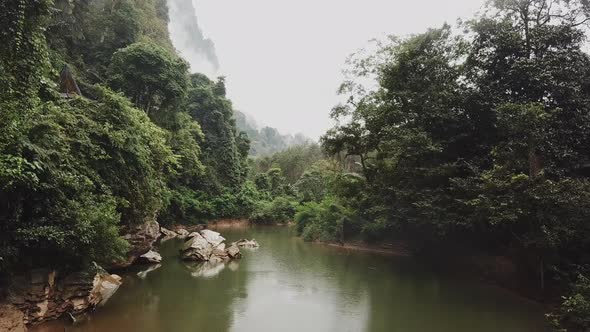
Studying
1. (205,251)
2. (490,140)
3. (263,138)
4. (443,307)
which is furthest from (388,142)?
(263,138)

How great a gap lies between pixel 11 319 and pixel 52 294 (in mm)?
1338

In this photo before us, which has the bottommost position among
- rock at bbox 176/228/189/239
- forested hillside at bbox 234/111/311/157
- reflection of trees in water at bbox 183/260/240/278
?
reflection of trees in water at bbox 183/260/240/278

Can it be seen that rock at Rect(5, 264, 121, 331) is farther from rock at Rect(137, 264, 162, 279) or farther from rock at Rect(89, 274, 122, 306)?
rock at Rect(137, 264, 162, 279)

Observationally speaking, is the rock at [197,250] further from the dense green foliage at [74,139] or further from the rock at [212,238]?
the dense green foliage at [74,139]

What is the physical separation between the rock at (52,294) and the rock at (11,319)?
16 cm

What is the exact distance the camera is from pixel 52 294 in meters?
9.31

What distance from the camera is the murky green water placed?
1018 cm

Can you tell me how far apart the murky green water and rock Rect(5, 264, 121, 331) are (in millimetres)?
403

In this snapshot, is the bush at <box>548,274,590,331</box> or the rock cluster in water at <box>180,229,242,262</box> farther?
the rock cluster in water at <box>180,229,242,262</box>

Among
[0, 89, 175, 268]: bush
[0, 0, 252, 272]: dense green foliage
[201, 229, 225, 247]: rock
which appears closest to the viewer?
[0, 0, 252, 272]: dense green foliage

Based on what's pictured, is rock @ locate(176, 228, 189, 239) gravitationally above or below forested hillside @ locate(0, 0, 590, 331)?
below

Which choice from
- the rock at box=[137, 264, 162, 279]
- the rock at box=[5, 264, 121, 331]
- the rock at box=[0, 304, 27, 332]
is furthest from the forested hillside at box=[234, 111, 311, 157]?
the rock at box=[0, 304, 27, 332]

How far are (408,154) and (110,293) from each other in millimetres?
13180

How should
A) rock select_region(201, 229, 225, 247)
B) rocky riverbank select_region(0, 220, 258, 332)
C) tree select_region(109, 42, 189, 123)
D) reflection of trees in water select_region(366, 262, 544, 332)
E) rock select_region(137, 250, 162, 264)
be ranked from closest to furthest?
rocky riverbank select_region(0, 220, 258, 332) < reflection of trees in water select_region(366, 262, 544, 332) < rock select_region(137, 250, 162, 264) < rock select_region(201, 229, 225, 247) < tree select_region(109, 42, 189, 123)
